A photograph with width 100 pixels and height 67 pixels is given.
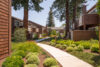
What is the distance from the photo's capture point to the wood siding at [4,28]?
558 cm

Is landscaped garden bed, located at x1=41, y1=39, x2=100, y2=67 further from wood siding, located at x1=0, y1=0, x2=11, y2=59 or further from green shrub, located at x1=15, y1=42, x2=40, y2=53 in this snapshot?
wood siding, located at x1=0, y1=0, x2=11, y2=59

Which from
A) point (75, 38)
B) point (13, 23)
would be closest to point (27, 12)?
point (13, 23)

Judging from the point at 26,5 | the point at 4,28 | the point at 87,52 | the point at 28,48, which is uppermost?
the point at 26,5

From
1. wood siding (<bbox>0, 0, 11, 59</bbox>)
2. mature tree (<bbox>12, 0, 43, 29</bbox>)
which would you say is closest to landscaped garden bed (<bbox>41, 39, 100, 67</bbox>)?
wood siding (<bbox>0, 0, 11, 59</bbox>)

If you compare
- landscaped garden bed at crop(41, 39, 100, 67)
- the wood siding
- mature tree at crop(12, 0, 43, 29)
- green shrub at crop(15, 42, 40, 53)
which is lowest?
landscaped garden bed at crop(41, 39, 100, 67)

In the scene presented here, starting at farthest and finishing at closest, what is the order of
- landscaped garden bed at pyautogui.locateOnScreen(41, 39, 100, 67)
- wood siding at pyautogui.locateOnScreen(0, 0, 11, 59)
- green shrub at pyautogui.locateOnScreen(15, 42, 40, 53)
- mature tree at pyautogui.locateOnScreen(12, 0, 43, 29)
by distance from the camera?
mature tree at pyautogui.locateOnScreen(12, 0, 43, 29), green shrub at pyautogui.locateOnScreen(15, 42, 40, 53), landscaped garden bed at pyautogui.locateOnScreen(41, 39, 100, 67), wood siding at pyautogui.locateOnScreen(0, 0, 11, 59)

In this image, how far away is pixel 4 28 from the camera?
5879mm

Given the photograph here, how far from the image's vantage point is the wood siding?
18.3ft

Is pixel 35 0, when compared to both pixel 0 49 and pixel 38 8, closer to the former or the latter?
pixel 38 8

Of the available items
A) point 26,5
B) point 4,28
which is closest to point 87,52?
point 4,28

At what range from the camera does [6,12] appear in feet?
20.1

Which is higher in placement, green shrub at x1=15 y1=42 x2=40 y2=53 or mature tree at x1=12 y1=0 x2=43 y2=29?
mature tree at x1=12 y1=0 x2=43 y2=29

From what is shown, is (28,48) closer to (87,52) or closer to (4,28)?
(4,28)

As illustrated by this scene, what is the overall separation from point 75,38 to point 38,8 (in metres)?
11.8
